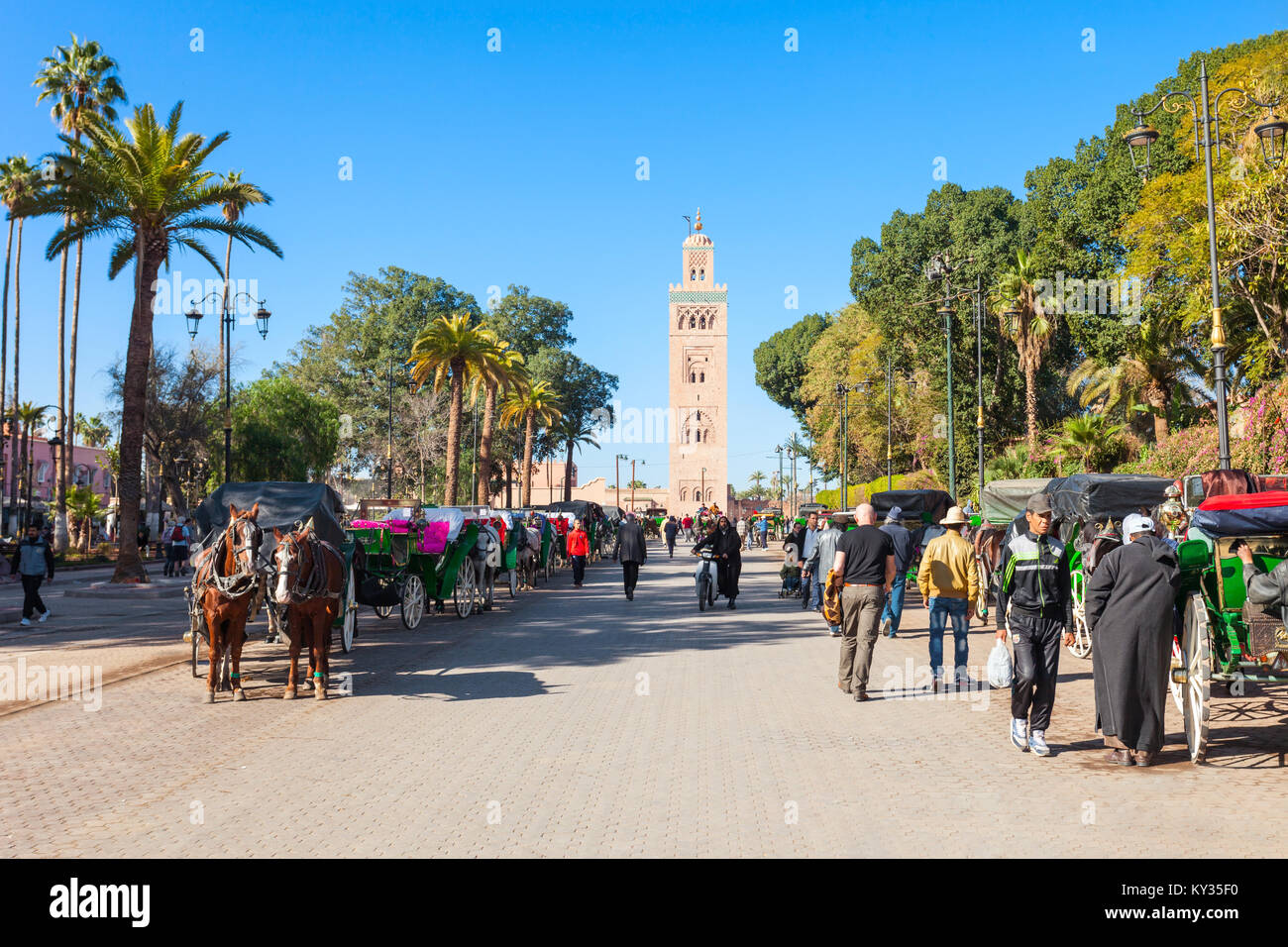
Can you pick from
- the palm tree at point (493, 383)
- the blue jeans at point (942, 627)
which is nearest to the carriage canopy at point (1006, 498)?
the blue jeans at point (942, 627)

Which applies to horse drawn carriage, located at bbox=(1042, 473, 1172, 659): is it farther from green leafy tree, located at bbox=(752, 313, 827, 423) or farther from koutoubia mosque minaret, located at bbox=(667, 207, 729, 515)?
koutoubia mosque minaret, located at bbox=(667, 207, 729, 515)

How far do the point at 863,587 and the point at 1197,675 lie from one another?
343 centimetres

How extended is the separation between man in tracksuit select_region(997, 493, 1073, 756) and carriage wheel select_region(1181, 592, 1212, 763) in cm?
84

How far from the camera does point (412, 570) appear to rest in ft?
54.3

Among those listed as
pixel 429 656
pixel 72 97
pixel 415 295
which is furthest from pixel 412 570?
pixel 415 295

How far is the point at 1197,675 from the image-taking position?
723cm

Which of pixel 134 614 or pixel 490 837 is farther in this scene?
pixel 134 614

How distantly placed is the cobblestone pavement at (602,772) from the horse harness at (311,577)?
3.42 ft

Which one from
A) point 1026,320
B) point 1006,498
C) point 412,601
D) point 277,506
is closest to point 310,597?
point 277,506

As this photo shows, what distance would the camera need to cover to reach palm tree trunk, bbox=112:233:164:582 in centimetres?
2391

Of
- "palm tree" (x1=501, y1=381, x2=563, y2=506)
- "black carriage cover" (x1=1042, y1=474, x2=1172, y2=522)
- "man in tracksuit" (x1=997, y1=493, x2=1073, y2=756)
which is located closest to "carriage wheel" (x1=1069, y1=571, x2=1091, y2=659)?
"black carriage cover" (x1=1042, y1=474, x2=1172, y2=522)

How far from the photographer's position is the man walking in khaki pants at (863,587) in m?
10.1

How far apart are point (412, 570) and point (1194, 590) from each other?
1193 centimetres
